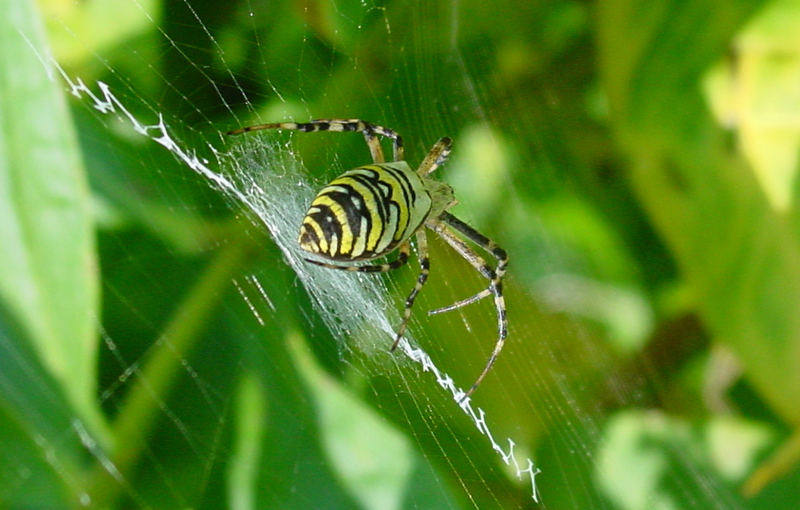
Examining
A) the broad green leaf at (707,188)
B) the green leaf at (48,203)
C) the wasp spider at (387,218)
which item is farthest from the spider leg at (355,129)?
the broad green leaf at (707,188)

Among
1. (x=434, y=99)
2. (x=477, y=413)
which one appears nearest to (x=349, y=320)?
(x=477, y=413)

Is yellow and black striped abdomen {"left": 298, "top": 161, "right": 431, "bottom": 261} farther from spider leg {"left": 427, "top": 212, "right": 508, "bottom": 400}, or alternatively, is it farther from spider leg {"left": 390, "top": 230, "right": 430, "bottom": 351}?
spider leg {"left": 427, "top": 212, "right": 508, "bottom": 400}

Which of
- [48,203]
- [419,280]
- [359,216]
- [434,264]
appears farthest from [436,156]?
[48,203]

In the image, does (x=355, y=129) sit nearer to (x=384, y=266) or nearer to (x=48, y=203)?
(x=384, y=266)

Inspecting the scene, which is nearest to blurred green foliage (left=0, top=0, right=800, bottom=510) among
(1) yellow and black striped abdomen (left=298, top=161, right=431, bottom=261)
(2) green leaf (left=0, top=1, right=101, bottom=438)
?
(2) green leaf (left=0, top=1, right=101, bottom=438)

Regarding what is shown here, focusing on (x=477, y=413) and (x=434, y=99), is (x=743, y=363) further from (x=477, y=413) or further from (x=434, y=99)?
(x=434, y=99)

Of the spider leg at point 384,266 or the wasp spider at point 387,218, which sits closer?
the wasp spider at point 387,218

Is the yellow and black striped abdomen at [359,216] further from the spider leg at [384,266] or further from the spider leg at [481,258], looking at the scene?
the spider leg at [481,258]
